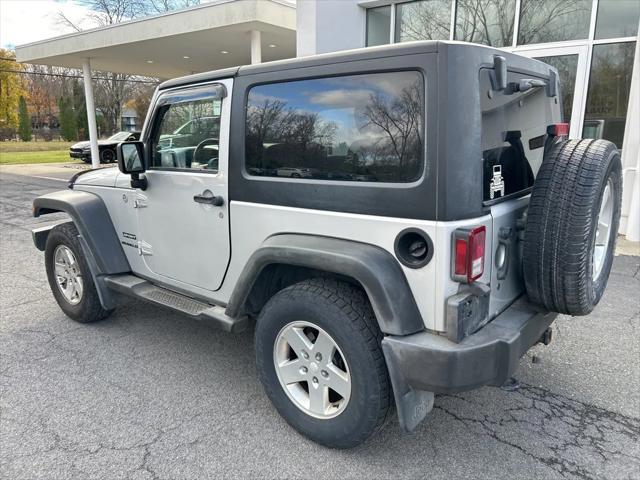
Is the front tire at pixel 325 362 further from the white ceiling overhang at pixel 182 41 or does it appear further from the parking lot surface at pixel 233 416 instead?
the white ceiling overhang at pixel 182 41

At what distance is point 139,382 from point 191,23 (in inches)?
393

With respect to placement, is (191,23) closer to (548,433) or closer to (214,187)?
(214,187)

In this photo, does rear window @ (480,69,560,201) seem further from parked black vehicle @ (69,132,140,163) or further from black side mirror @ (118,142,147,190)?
parked black vehicle @ (69,132,140,163)

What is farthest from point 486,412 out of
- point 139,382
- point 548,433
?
point 139,382

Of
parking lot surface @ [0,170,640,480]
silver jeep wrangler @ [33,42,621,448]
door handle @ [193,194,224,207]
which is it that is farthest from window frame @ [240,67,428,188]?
parking lot surface @ [0,170,640,480]

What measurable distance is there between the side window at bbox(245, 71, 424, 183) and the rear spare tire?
26.9 inches

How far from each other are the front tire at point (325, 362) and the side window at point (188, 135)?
1101 millimetres

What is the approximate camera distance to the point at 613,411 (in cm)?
301

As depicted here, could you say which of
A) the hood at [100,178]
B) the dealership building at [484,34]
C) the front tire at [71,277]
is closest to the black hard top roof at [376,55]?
the hood at [100,178]

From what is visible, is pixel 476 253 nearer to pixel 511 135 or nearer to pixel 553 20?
pixel 511 135

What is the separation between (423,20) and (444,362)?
8562 millimetres

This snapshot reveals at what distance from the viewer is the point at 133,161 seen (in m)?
3.48

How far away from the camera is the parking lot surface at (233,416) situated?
2.53 meters

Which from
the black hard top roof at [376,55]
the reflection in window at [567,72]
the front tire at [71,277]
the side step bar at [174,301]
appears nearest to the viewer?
the black hard top roof at [376,55]
